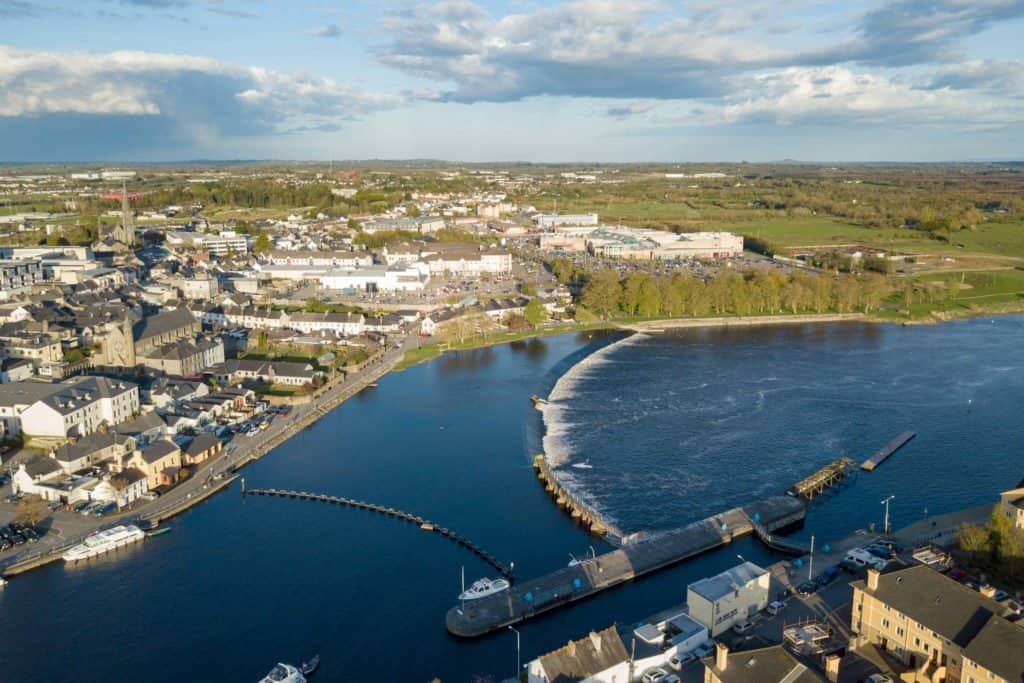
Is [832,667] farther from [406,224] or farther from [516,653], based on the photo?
[406,224]

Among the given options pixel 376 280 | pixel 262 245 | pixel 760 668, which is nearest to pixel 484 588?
pixel 760 668

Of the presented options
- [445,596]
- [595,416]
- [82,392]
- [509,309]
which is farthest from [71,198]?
[445,596]

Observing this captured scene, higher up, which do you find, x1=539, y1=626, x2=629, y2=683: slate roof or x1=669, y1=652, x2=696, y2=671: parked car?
x1=539, y1=626, x2=629, y2=683: slate roof

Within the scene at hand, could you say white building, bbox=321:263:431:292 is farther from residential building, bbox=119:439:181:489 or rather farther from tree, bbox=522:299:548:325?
Result: residential building, bbox=119:439:181:489

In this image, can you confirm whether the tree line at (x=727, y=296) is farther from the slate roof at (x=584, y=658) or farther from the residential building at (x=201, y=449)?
the slate roof at (x=584, y=658)

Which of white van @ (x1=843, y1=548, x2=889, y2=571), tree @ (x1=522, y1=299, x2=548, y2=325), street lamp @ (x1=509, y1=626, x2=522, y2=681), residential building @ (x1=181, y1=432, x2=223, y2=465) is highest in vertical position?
tree @ (x1=522, y1=299, x2=548, y2=325)

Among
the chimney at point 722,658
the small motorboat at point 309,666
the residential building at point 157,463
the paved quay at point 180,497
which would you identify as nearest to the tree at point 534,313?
the paved quay at point 180,497

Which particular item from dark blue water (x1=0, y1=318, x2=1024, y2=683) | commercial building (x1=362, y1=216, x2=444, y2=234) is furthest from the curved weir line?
commercial building (x1=362, y1=216, x2=444, y2=234)
